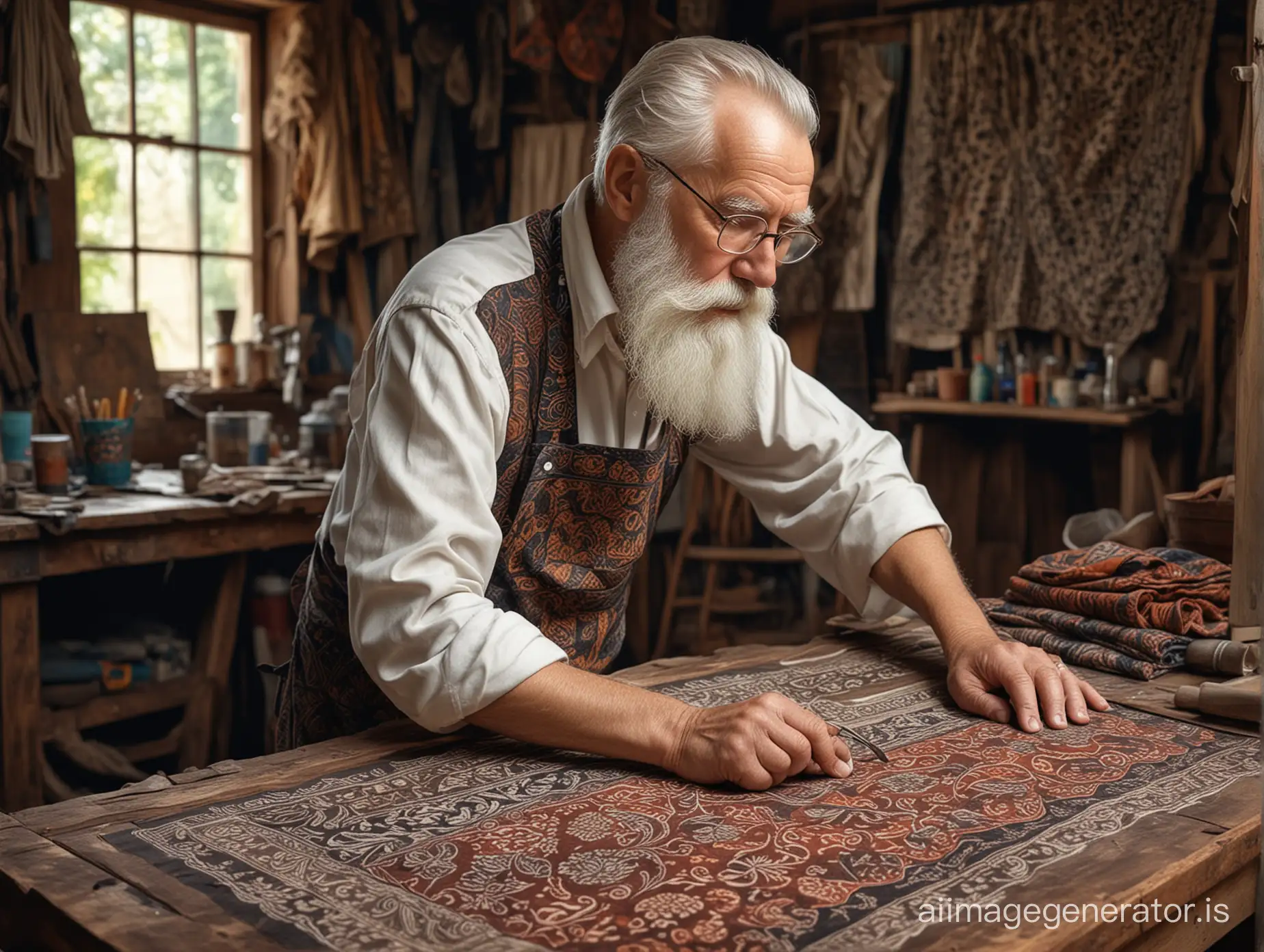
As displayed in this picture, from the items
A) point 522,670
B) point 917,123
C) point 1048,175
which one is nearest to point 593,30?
point 917,123

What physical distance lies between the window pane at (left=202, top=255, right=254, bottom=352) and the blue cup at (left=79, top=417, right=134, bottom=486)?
1017 mm

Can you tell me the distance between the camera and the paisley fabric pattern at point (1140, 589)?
88.4 inches

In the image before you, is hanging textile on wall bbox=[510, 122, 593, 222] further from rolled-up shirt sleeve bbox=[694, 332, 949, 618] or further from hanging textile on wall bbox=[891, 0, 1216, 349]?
rolled-up shirt sleeve bbox=[694, 332, 949, 618]

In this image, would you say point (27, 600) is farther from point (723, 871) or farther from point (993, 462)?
point (993, 462)

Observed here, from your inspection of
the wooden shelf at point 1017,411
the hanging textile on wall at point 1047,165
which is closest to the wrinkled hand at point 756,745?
the wooden shelf at point 1017,411

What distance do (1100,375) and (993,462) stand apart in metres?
0.67

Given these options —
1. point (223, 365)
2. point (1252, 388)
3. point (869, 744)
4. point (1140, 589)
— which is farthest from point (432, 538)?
point (223, 365)

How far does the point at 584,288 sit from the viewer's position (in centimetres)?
212

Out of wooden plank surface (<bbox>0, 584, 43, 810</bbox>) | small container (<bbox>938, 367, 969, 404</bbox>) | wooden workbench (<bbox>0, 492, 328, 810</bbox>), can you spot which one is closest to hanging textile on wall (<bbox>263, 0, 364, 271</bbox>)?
wooden workbench (<bbox>0, 492, 328, 810</bbox>)

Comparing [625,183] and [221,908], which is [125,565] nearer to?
[625,183]

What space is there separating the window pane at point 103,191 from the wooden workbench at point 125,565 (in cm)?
133

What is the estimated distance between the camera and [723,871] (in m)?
1.35

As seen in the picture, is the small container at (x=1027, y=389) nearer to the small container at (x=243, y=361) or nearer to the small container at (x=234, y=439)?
the small container at (x=234, y=439)

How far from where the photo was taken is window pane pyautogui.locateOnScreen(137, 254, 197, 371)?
518 cm
